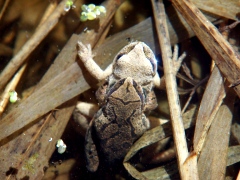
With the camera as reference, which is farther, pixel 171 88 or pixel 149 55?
pixel 149 55

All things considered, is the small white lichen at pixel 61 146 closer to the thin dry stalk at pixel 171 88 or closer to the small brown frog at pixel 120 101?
the small brown frog at pixel 120 101

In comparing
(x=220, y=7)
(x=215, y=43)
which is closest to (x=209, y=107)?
(x=215, y=43)

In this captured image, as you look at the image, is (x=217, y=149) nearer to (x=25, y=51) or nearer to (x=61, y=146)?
(x=61, y=146)

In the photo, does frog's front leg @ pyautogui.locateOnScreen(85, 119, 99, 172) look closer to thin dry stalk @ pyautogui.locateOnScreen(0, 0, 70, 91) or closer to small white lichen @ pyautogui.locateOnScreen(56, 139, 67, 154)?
small white lichen @ pyautogui.locateOnScreen(56, 139, 67, 154)

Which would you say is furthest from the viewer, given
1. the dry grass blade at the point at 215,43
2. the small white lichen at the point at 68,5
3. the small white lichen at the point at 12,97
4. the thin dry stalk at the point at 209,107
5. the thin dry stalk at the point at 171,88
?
the small white lichen at the point at 68,5

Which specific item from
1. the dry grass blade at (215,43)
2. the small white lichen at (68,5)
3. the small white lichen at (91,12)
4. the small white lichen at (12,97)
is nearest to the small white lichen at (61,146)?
the small white lichen at (12,97)

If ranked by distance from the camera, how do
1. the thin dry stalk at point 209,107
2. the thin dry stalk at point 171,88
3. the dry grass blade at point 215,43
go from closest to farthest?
the thin dry stalk at point 171,88
the thin dry stalk at point 209,107
the dry grass blade at point 215,43

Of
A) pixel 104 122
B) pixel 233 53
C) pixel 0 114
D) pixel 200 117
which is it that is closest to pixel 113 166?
pixel 104 122
